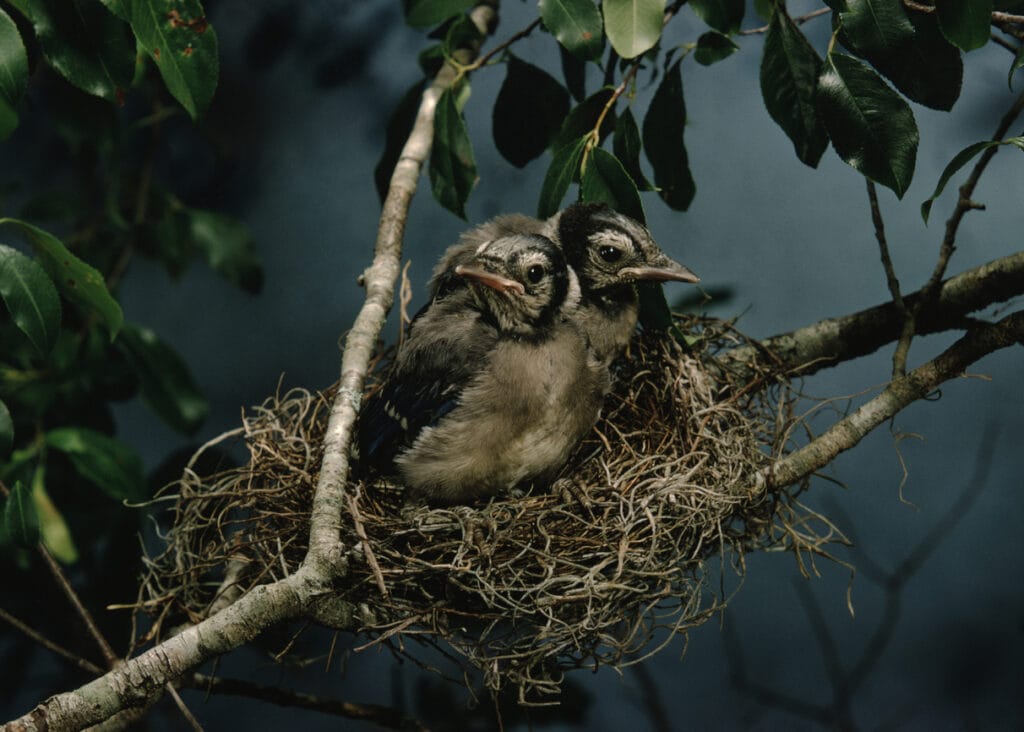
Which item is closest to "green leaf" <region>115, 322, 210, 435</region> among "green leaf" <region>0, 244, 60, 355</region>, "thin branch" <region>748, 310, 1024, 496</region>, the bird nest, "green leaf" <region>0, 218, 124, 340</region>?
the bird nest

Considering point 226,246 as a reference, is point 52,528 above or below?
below

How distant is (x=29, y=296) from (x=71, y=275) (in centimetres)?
9

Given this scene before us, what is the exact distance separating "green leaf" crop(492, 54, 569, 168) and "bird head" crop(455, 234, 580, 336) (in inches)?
15.6

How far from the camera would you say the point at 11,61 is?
4.33ft

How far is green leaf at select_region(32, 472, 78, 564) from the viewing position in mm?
2250

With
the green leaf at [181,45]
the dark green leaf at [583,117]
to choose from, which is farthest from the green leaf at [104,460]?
the dark green leaf at [583,117]

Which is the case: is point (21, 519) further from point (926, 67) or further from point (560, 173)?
point (926, 67)

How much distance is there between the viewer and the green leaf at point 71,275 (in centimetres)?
143

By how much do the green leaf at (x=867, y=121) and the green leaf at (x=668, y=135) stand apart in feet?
1.28

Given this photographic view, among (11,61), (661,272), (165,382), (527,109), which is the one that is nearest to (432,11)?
(527,109)

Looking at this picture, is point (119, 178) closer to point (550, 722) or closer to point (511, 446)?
point (511, 446)

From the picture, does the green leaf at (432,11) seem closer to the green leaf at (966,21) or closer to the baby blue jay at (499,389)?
the baby blue jay at (499,389)

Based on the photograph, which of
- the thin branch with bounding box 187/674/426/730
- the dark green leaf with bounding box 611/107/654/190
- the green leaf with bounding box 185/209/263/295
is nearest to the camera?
the dark green leaf with bounding box 611/107/654/190

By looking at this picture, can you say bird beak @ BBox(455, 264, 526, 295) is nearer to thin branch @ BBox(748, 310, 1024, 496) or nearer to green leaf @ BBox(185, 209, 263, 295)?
thin branch @ BBox(748, 310, 1024, 496)
